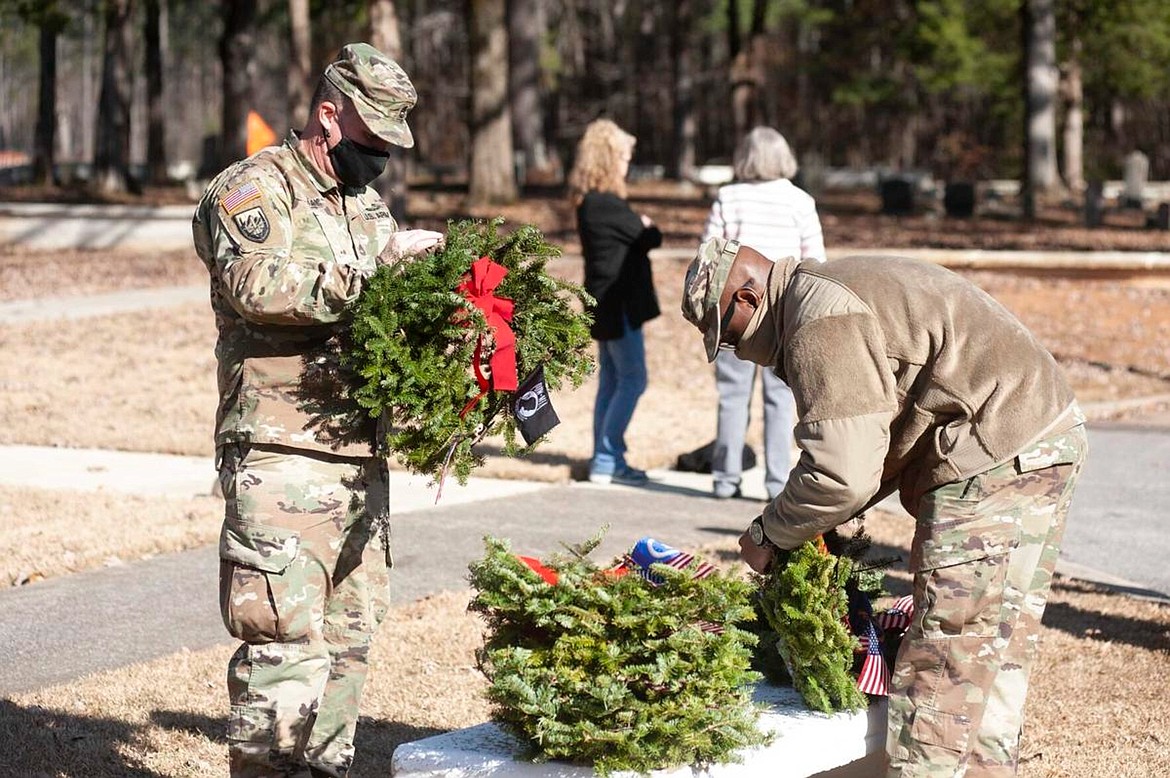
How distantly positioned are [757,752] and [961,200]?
87.1 ft

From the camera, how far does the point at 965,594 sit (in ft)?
12.2

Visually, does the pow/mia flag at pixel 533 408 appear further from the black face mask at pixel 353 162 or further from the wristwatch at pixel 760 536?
the black face mask at pixel 353 162

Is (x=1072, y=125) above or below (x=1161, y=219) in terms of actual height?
above

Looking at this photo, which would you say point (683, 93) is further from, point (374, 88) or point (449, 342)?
point (449, 342)

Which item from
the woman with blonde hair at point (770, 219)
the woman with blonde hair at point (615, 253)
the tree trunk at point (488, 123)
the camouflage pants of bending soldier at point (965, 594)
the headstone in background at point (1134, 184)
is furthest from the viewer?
the headstone in background at point (1134, 184)

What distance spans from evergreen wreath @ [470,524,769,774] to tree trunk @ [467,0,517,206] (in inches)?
799

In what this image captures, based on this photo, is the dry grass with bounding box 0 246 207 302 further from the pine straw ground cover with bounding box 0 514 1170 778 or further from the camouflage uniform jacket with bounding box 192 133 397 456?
the camouflage uniform jacket with bounding box 192 133 397 456

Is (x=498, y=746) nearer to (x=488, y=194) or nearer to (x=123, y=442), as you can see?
(x=123, y=442)

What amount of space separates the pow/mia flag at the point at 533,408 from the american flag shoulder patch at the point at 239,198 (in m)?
0.85

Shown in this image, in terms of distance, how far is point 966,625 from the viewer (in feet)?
12.2

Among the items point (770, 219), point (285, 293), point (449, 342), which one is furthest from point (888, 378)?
A: point (770, 219)

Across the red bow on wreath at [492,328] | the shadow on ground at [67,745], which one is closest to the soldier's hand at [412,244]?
the red bow on wreath at [492,328]

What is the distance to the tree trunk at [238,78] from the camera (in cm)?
2908

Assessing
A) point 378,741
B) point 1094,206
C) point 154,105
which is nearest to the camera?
point 378,741
